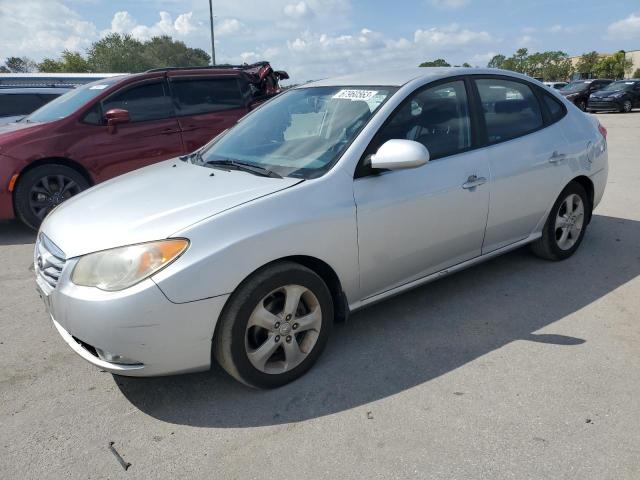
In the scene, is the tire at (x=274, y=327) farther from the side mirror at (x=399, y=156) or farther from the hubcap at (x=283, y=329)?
the side mirror at (x=399, y=156)

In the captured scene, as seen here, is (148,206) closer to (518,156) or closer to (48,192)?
(518,156)

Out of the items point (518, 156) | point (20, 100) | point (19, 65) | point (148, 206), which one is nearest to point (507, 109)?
point (518, 156)

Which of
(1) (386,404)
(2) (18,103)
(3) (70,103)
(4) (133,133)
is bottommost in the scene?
(1) (386,404)

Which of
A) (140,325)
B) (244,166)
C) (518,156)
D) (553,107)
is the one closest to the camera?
(140,325)

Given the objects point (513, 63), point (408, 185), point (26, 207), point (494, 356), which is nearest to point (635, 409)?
point (494, 356)

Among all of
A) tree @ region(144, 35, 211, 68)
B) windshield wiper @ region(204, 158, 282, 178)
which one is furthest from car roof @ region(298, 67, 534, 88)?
tree @ region(144, 35, 211, 68)

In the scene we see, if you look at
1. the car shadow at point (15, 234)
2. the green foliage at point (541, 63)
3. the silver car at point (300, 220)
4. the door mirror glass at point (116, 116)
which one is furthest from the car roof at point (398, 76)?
the green foliage at point (541, 63)

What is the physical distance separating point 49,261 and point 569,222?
155 inches

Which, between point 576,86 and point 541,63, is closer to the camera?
point 576,86

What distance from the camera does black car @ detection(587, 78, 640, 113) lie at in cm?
2314

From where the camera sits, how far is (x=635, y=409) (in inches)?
99.3

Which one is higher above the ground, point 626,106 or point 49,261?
point 49,261

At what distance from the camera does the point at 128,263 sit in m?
2.38

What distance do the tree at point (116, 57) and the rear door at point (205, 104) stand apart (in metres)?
48.3
